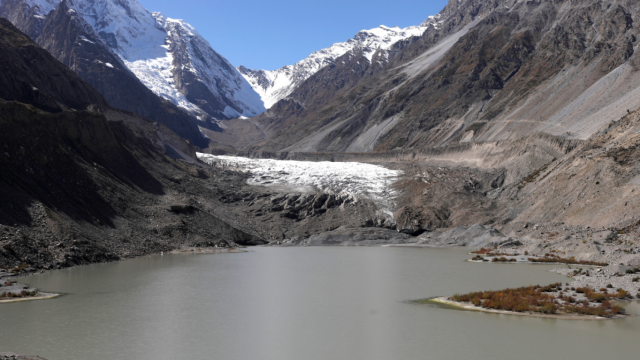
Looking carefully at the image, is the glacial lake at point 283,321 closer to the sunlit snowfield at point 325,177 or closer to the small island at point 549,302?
the small island at point 549,302

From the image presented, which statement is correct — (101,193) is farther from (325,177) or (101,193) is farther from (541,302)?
(325,177)

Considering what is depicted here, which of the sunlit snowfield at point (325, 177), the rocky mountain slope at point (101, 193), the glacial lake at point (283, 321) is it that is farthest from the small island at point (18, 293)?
the sunlit snowfield at point (325, 177)

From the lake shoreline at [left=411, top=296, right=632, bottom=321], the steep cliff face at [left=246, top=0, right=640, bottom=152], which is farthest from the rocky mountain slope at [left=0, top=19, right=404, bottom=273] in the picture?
the steep cliff face at [left=246, top=0, right=640, bottom=152]

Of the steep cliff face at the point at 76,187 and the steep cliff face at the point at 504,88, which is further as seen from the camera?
the steep cliff face at the point at 504,88

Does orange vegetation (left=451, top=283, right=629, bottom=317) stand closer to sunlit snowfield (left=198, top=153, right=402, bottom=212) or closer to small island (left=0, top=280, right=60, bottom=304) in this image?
small island (left=0, top=280, right=60, bottom=304)

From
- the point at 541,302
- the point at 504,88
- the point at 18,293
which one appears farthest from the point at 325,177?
the point at 541,302

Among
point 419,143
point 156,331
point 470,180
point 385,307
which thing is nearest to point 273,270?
point 385,307
